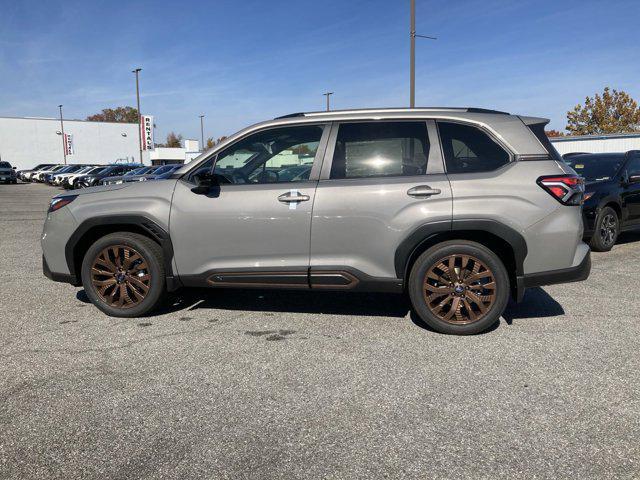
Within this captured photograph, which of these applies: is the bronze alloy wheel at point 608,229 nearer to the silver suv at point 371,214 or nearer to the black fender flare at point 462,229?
the silver suv at point 371,214

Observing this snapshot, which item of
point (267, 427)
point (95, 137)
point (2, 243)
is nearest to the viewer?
point (267, 427)

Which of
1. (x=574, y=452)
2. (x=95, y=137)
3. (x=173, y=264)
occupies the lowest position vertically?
(x=574, y=452)

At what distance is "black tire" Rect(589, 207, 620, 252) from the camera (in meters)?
7.59

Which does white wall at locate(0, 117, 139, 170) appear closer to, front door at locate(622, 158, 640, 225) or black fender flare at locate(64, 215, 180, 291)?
black fender flare at locate(64, 215, 180, 291)

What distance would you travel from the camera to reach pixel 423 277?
396cm

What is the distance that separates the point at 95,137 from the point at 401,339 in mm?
72774

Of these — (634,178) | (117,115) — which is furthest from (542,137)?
(117,115)

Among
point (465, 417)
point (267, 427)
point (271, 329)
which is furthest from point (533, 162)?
point (267, 427)

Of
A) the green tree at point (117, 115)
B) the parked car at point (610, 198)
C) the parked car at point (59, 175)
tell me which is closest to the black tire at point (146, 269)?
the parked car at point (610, 198)

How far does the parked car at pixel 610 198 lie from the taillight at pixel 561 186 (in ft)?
14.1

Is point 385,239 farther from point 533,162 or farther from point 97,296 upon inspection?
point 97,296

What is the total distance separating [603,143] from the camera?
30062 mm

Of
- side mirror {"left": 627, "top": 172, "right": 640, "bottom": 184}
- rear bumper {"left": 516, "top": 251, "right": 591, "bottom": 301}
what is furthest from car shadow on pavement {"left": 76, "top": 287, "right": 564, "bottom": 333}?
side mirror {"left": 627, "top": 172, "right": 640, "bottom": 184}

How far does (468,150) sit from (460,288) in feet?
3.81
